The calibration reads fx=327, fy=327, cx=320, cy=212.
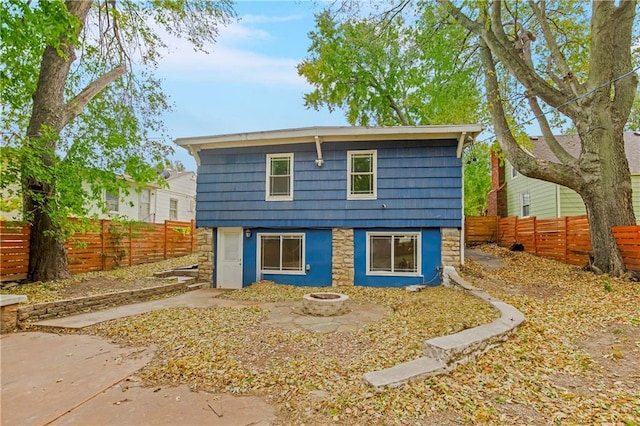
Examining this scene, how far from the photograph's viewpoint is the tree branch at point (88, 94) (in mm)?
8656

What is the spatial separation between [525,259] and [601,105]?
5.66 m

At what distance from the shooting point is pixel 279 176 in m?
9.55

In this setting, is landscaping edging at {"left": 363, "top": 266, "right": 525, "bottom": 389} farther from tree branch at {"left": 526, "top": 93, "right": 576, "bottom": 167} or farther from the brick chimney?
the brick chimney

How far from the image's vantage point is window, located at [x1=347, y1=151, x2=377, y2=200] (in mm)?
9055

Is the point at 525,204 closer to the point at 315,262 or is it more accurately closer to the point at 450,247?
the point at 450,247

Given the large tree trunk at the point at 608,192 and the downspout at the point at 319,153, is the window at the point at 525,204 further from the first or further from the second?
the downspout at the point at 319,153

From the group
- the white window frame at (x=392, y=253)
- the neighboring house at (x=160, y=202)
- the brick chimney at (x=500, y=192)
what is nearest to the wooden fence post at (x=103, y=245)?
the neighboring house at (x=160, y=202)

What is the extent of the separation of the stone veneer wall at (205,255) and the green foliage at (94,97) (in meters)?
2.11

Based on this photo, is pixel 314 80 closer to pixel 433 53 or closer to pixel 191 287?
pixel 433 53

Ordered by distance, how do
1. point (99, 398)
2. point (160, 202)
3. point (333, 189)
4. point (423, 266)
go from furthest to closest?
1. point (160, 202)
2. point (333, 189)
3. point (423, 266)
4. point (99, 398)

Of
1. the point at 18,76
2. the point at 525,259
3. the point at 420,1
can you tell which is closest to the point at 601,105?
the point at 525,259

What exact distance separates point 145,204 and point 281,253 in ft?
37.1

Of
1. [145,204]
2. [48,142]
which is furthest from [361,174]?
[145,204]

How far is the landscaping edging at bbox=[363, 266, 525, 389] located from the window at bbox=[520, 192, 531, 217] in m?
14.7
